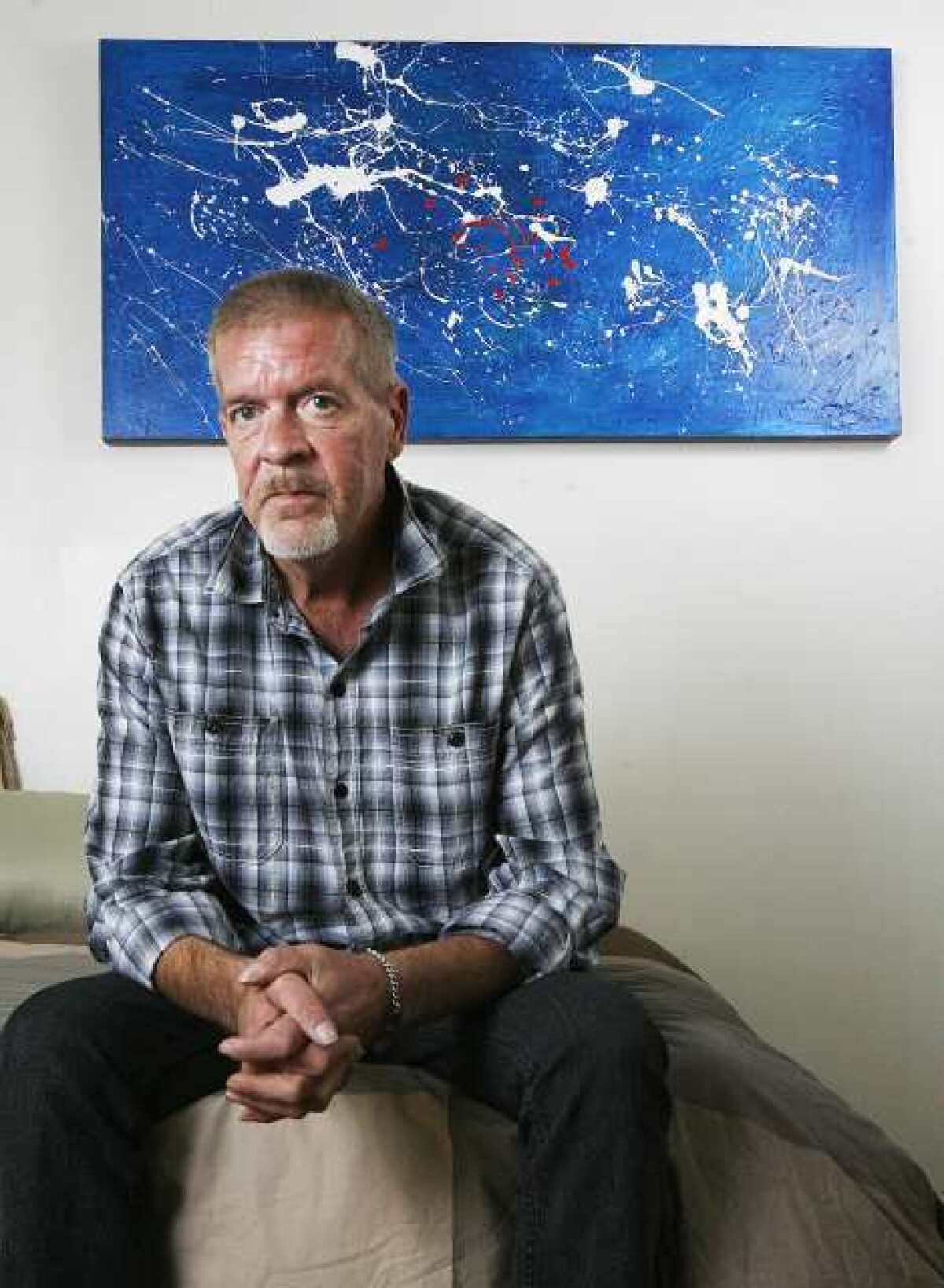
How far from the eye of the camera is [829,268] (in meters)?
2.82

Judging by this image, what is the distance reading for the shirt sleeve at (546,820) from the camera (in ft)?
4.65

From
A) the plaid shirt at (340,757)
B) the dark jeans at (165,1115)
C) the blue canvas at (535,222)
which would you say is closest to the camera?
the dark jeans at (165,1115)

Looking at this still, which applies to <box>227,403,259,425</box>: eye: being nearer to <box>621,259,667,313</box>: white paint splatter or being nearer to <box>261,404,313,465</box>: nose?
<box>261,404,313,465</box>: nose

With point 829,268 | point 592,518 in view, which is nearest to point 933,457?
point 829,268

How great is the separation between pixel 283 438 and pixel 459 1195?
0.71 m

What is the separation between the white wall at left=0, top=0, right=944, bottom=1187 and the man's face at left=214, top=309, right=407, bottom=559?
4.07ft

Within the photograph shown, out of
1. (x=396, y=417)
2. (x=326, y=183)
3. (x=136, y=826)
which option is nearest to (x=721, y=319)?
(x=326, y=183)

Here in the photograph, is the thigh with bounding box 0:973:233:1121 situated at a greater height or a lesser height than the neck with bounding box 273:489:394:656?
lesser

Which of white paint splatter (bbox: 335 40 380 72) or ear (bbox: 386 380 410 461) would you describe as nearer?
ear (bbox: 386 380 410 461)

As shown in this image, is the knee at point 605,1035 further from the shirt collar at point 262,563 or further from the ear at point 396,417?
the ear at point 396,417

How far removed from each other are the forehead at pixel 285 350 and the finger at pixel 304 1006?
1.95ft

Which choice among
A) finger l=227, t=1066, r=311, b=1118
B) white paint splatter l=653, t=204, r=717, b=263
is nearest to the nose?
finger l=227, t=1066, r=311, b=1118

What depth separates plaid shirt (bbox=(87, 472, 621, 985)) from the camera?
4.90 ft

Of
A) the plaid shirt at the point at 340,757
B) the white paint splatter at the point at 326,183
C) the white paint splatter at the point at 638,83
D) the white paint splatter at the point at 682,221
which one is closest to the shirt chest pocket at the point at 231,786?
the plaid shirt at the point at 340,757
